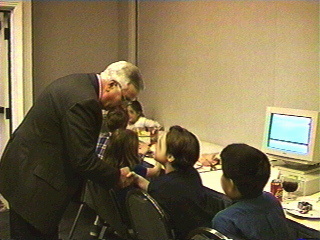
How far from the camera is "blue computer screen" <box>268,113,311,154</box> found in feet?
8.45

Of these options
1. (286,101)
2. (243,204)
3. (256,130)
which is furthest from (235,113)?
(243,204)

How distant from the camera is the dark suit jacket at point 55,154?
1.99 metres

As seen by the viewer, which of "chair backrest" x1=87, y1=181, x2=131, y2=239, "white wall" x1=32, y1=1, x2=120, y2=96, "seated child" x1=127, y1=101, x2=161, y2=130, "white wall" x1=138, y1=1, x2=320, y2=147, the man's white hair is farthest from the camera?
"white wall" x1=32, y1=1, x2=120, y2=96

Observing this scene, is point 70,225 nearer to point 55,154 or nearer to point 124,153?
point 124,153

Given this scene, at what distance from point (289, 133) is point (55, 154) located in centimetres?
136

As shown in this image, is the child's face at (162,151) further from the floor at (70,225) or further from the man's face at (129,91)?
the floor at (70,225)

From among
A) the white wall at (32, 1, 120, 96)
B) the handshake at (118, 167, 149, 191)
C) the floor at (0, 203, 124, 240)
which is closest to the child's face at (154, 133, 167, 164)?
the handshake at (118, 167, 149, 191)

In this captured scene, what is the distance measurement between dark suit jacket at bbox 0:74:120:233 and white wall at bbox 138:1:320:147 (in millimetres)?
1548

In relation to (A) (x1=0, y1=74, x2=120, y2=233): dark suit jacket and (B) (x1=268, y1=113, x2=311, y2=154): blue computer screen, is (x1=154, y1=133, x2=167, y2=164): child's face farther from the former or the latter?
(B) (x1=268, y1=113, x2=311, y2=154): blue computer screen

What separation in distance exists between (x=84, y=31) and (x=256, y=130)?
7.96 feet

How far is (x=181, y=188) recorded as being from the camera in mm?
2232

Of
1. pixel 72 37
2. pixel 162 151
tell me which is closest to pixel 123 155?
pixel 162 151

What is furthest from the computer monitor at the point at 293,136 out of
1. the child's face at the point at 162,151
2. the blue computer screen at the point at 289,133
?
the child's face at the point at 162,151

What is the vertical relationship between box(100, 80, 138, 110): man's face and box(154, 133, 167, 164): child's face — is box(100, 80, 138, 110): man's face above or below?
above
